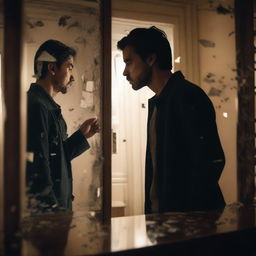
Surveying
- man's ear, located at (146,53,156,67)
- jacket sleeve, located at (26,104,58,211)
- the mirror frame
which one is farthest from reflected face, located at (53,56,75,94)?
the mirror frame

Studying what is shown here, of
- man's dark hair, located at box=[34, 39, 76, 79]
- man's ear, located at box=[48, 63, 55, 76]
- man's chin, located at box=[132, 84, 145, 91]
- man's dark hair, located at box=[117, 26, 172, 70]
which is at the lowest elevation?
man's chin, located at box=[132, 84, 145, 91]

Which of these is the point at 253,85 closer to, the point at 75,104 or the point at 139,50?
the point at 139,50

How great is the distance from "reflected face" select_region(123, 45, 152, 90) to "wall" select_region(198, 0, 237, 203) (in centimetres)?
26

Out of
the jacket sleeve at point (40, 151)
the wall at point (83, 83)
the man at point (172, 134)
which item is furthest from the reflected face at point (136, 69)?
the jacket sleeve at point (40, 151)

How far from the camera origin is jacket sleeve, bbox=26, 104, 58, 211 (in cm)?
112

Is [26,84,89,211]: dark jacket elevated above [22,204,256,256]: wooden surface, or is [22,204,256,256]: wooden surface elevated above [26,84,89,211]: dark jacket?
[26,84,89,211]: dark jacket

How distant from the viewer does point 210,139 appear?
4.58ft

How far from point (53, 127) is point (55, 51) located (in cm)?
31

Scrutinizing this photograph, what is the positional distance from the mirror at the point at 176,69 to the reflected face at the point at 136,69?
0.03 meters

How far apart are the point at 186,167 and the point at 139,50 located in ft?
1.85

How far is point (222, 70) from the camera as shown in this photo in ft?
4.64

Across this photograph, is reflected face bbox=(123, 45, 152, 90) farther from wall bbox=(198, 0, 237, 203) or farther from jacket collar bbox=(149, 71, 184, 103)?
wall bbox=(198, 0, 237, 203)

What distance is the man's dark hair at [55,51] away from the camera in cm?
126

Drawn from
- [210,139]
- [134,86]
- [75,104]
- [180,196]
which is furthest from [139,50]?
[180,196]
